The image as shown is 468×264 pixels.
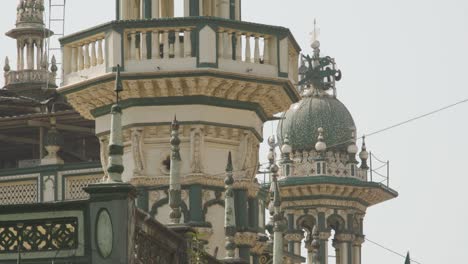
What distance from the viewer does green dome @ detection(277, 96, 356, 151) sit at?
76125 millimetres

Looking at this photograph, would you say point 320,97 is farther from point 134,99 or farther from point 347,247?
point 134,99

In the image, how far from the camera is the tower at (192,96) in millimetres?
43219

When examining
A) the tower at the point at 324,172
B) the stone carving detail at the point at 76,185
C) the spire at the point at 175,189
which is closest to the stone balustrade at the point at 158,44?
the stone carving detail at the point at 76,185

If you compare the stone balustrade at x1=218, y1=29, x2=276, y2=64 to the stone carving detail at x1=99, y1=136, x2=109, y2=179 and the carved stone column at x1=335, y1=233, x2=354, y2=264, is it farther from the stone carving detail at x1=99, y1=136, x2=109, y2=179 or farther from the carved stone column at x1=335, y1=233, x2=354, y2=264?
the carved stone column at x1=335, y1=233, x2=354, y2=264

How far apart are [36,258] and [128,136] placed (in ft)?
62.0

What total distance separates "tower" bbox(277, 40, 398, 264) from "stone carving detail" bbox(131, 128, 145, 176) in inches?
1154

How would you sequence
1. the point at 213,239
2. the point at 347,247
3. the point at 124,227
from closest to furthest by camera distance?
the point at 124,227, the point at 213,239, the point at 347,247

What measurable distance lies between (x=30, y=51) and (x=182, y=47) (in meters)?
25.8

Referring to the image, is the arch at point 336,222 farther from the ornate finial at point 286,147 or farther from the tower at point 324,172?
the ornate finial at point 286,147

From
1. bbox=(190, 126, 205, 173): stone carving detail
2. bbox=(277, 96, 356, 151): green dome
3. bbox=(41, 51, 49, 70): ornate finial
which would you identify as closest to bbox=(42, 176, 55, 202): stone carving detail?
bbox=(190, 126, 205, 173): stone carving detail

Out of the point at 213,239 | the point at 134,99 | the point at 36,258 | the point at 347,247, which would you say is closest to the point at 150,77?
the point at 134,99

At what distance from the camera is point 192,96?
1710 inches

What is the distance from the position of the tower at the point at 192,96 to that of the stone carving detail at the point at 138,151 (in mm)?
21

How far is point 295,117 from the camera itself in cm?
7731
